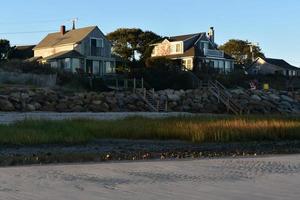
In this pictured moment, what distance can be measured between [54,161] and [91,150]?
4.63 metres

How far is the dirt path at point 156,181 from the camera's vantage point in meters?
9.66

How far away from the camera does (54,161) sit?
53.1 ft

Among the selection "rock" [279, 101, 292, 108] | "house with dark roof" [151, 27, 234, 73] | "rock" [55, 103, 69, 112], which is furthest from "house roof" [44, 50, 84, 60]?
"rock" [279, 101, 292, 108]

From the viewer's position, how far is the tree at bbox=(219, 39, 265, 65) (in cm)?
11000

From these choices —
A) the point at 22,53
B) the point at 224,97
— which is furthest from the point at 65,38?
the point at 224,97

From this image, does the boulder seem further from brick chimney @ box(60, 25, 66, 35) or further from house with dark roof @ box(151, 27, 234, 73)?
brick chimney @ box(60, 25, 66, 35)

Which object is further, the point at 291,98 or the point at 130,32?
the point at 130,32

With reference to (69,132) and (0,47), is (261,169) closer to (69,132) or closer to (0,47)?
(69,132)

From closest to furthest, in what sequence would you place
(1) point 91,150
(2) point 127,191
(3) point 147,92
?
(2) point 127,191 < (1) point 91,150 < (3) point 147,92

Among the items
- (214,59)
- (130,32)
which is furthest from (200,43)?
(130,32)

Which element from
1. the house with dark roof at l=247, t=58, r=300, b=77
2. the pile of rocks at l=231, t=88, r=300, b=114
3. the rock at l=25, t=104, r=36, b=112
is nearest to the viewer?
the rock at l=25, t=104, r=36, b=112

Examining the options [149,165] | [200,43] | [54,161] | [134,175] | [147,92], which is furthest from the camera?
[200,43]

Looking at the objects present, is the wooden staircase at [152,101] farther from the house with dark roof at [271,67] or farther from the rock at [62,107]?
the house with dark roof at [271,67]

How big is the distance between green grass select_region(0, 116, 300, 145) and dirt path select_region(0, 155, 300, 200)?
29.2 ft
